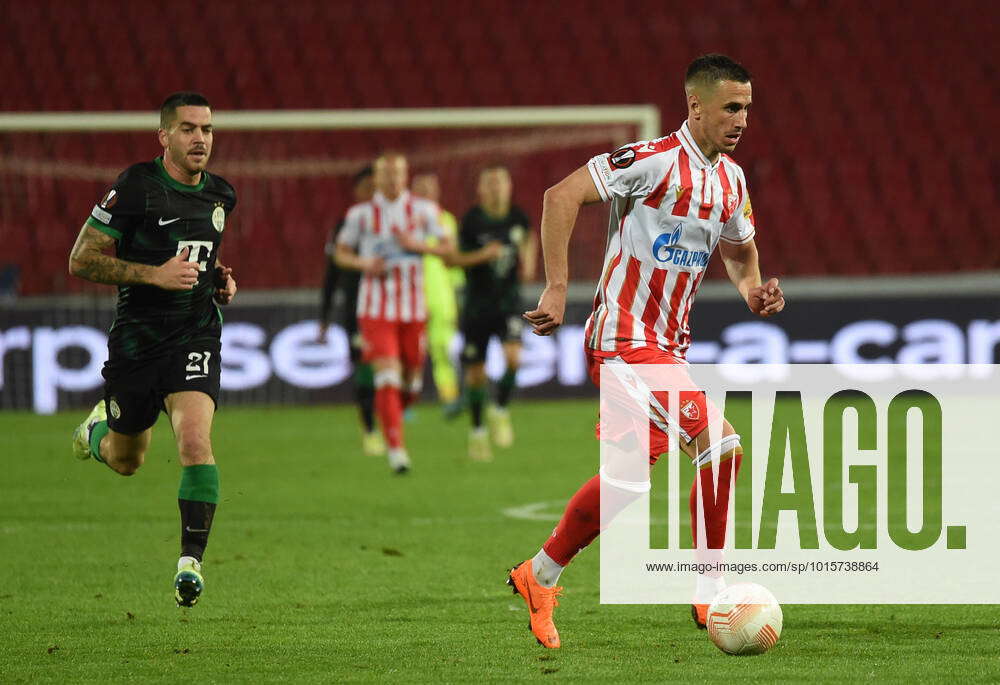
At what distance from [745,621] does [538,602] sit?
2.39 ft

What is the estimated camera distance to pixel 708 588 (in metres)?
5.39

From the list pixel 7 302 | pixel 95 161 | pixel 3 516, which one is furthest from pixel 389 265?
pixel 95 161

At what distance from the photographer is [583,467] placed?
34.7 ft

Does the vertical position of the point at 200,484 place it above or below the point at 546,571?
above

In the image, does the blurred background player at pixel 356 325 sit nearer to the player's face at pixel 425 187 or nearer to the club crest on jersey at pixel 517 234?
the club crest on jersey at pixel 517 234

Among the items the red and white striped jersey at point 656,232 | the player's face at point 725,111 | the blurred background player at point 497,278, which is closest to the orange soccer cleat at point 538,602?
the red and white striped jersey at point 656,232

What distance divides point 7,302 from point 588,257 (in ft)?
18.6

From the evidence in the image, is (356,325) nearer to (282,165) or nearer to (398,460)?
(398,460)

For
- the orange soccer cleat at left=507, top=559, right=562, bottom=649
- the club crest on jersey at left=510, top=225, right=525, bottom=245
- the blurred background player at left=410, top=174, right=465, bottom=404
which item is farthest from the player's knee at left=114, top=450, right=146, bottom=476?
the blurred background player at left=410, top=174, right=465, bottom=404

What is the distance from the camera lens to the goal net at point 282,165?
1441cm

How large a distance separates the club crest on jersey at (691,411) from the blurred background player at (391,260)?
5609 millimetres

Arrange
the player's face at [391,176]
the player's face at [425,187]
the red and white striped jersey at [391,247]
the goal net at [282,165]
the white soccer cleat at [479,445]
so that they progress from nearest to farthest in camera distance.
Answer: the player's face at [391,176], the red and white striped jersey at [391,247], the white soccer cleat at [479,445], the player's face at [425,187], the goal net at [282,165]

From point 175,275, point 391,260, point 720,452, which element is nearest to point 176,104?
point 175,275

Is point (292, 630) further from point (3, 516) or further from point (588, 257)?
point (588, 257)
